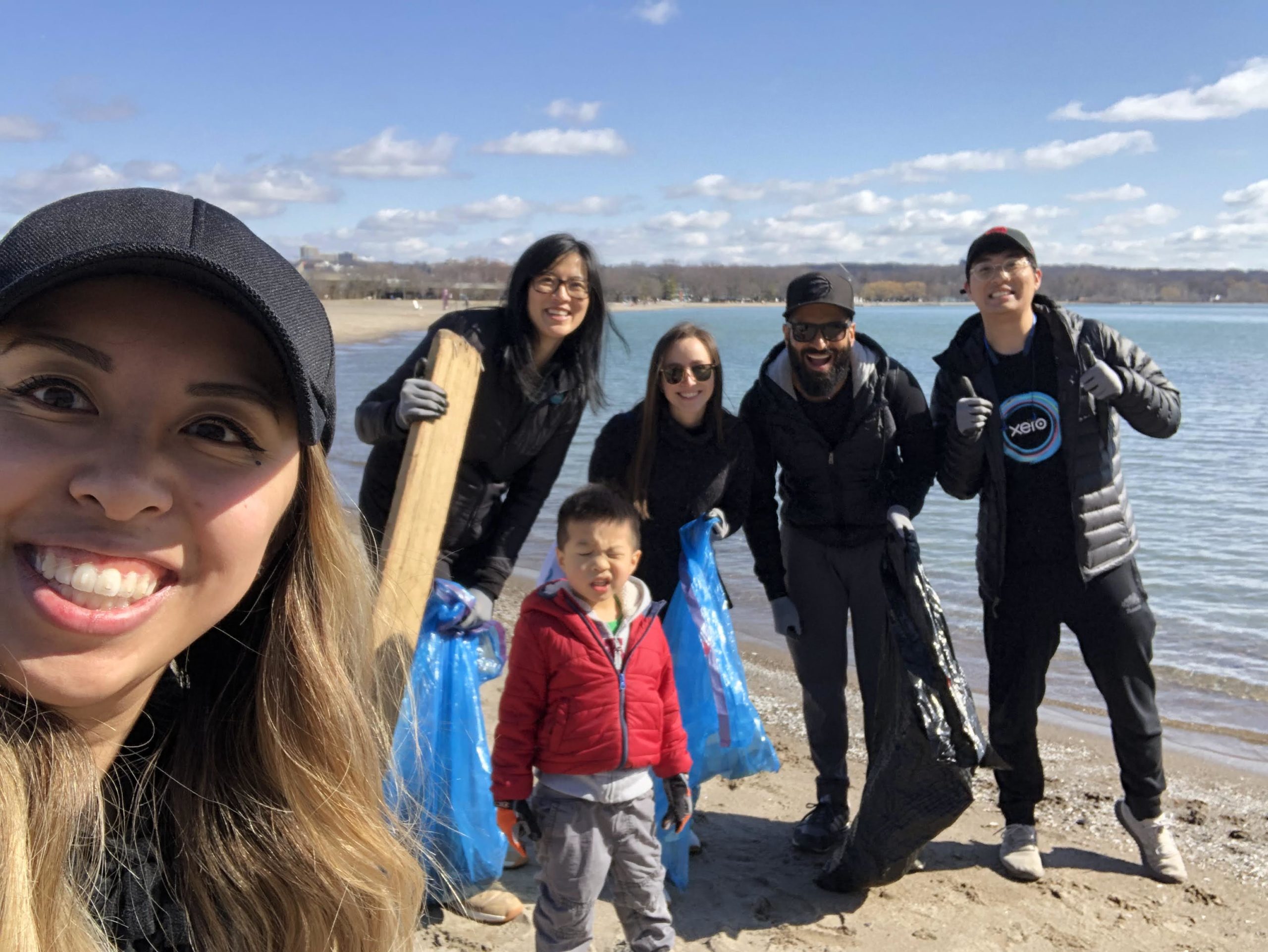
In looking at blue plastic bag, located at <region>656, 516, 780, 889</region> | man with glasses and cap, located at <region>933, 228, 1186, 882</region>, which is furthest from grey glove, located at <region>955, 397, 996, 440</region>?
blue plastic bag, located at <region>656, 516, 780, 889</region>

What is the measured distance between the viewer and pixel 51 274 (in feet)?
3.10

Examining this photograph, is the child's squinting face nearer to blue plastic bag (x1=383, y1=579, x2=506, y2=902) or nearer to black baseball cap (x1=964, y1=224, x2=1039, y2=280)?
blue plastic bag (x1=383, y1=579, x2=506, y2=902)

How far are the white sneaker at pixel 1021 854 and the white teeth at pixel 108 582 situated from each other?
3.93 meters

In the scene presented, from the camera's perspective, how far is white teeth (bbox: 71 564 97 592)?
3.34 feet

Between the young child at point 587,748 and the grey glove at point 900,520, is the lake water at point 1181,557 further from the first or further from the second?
the grey glove at point 900,520

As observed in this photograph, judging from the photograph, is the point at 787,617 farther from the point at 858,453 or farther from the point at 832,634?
the point at 858,453

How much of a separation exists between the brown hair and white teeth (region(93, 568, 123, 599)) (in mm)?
3072

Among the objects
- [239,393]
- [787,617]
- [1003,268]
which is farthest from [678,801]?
[239,393]

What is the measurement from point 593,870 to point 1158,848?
2.47 meters

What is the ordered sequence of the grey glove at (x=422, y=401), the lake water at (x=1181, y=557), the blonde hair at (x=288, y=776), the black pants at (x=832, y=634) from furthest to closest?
Result: the lake water at (x=1181, y=557) → the black pants at (x=832, y=634) → the grey glove at (x=422, y=401) → the blonde hair at (x=288, y=776)

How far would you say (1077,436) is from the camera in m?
3.93

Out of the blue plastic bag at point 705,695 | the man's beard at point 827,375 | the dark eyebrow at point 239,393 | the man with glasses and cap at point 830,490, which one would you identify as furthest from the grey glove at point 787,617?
the dark eyebrow at point 239,393

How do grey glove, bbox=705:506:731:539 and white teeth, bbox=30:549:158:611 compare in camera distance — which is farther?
grey glove, bbox=705:506:731:539

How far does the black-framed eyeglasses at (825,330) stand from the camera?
411 cm
